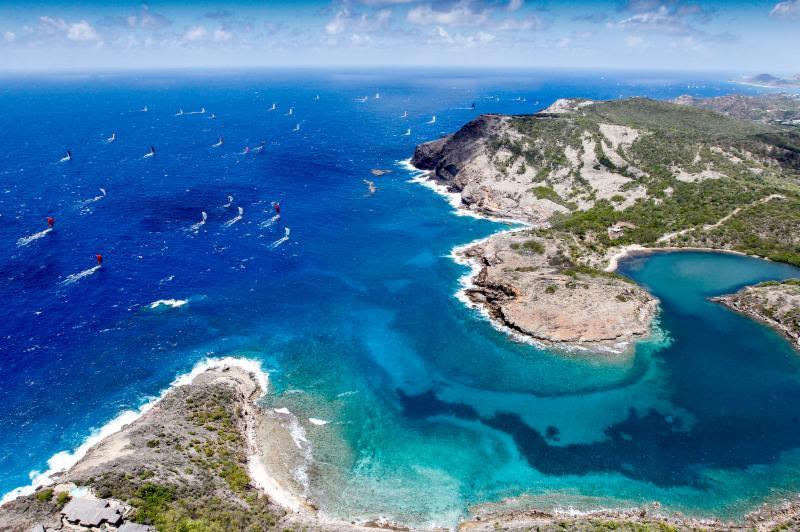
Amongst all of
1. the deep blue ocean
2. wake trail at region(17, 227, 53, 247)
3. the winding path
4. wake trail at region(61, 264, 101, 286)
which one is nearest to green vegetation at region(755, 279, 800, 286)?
the deep blue ocean

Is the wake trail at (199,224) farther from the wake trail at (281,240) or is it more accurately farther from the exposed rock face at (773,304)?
the exposed rock face at (773,304)

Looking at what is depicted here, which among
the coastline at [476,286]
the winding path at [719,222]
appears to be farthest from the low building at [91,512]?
the winding path at [719,222]

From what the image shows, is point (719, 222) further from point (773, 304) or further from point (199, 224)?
point (199, 224)

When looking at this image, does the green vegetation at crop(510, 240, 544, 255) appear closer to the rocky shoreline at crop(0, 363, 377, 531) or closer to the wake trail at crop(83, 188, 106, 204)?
the rocky shoreline at crop(0, 363, 377, 531)

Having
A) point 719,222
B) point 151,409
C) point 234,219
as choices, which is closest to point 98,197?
point 234,219

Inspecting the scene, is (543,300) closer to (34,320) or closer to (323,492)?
(323,492)
